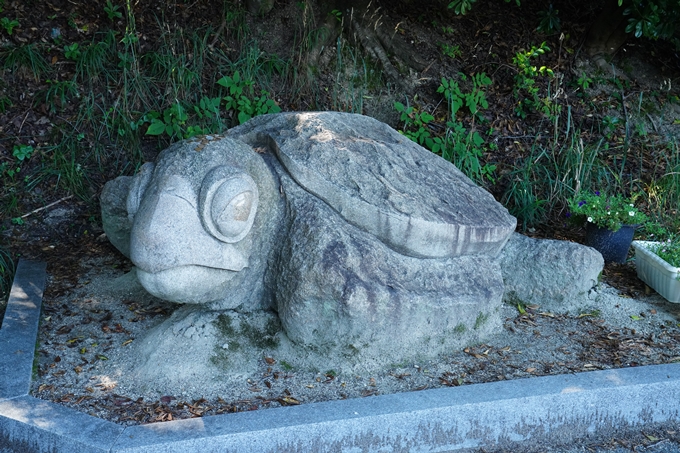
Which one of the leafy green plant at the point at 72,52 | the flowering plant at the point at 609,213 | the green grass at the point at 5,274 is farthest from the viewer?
the leafy green plant at the point at 72,52

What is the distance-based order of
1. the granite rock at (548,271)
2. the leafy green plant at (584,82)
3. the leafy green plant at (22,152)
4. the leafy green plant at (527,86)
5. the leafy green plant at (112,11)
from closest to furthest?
the granite rock at (548,271), the leafy green plant at (22,152), the leafy green plant at (112,11), the leafy green plant at (527,86), the leafy green plant at (584,82)

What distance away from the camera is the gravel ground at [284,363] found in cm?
266

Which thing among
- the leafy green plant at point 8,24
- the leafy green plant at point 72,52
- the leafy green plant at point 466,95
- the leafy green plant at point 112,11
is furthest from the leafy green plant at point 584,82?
the leafy green plant at point 8,24

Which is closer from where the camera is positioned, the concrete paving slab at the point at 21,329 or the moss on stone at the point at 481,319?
the concrete paving slab at the point at 21,329

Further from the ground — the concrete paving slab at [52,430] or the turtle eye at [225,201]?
the turtle eye at [225,201]

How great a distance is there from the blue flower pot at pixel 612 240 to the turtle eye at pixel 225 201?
244 cm

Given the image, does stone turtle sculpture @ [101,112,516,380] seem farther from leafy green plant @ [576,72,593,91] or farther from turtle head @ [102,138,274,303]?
leafy green plant @ [576,72,593,91]

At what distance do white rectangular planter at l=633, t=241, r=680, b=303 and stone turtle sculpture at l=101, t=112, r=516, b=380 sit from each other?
3.33 ft

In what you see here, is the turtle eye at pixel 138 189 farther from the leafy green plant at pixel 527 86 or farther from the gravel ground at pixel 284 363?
the leafy green plant at pixel 527 86

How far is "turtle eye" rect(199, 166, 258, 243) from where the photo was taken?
8.56ft

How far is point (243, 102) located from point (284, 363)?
2.51 m

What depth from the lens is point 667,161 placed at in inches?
200

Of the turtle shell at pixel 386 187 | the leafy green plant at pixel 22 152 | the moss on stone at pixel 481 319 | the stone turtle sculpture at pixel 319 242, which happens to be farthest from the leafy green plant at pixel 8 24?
the moss on stone at pixel 481 319

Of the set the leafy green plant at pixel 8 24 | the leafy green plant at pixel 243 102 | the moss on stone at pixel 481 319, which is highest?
the leafy green plant at pixel 8 24
